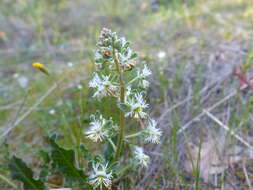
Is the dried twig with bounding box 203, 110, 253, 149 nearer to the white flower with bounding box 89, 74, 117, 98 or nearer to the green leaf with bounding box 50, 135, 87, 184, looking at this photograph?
the white flower with bounding box 89, 74, 117, 98

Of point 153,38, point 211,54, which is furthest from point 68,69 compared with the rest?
point 211,54

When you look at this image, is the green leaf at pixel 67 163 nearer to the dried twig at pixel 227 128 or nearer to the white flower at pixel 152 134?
the white flower at pixel 152 134

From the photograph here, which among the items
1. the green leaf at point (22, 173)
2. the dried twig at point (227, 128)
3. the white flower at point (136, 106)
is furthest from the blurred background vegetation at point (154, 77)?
the white flower at point (136, 106)

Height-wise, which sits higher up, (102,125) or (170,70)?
(170,70)

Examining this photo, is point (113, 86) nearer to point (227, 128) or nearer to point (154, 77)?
point (227, 128)

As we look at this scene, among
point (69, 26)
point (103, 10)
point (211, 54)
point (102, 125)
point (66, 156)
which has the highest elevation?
point (103, 10)

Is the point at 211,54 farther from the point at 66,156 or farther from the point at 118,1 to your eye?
the point at 118,1

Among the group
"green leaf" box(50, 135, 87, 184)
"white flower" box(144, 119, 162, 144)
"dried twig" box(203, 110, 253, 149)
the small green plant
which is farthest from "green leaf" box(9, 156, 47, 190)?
"dried twig" box(203, 110, 253, 149)
